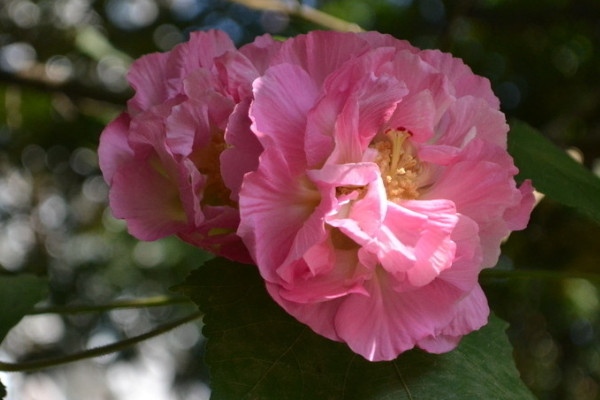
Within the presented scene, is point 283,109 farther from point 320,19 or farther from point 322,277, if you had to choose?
point 320,19

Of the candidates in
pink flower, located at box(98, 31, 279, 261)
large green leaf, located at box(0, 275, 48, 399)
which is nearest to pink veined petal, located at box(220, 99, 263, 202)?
pink flower, located at box(98, 31, 279, 261)

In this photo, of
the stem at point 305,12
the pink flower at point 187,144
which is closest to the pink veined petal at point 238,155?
the pink flower at point 187,144

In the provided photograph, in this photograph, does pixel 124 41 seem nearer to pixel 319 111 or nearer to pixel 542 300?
pixel 542 300

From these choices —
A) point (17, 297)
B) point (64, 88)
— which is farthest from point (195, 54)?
point (64, 88)

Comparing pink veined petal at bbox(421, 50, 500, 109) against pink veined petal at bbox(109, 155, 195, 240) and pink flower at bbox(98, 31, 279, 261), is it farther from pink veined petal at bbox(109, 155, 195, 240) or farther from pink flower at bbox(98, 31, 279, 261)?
pink veined petal at bbox(109, 155, 195, 240)

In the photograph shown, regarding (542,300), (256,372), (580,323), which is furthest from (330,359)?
(580,323)
